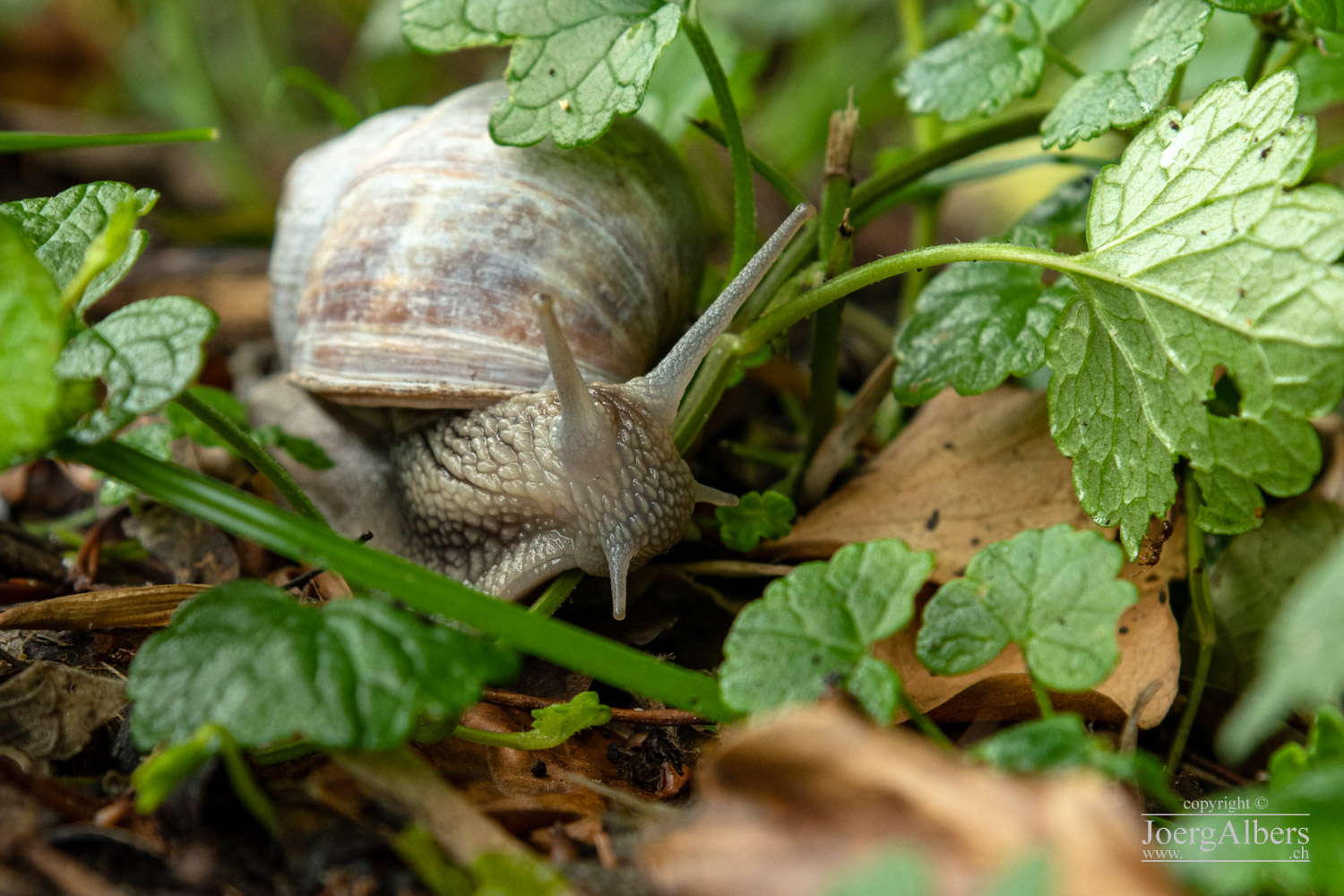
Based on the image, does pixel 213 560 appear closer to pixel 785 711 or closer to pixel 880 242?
pixel 785 711

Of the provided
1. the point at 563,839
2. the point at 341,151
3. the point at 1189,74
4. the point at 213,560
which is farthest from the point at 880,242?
the point at 563,839

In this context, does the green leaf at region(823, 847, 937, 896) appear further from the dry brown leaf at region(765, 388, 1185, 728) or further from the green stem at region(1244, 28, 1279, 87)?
the green stem at region(1244, 28, 1279, 87)

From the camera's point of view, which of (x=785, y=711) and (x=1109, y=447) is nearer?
(x=785, y=711)

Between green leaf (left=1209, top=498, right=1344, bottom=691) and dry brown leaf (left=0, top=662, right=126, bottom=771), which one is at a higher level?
dry brown leaf (left=0, top=662, right=126, bottom=771)

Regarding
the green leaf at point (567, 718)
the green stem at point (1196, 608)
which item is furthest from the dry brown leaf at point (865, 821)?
the green stem at point (1196, 608)

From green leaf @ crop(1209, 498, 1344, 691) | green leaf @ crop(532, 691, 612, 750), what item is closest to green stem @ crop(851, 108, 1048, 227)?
green leaf @ crop(1209, 498, 1344, 691)

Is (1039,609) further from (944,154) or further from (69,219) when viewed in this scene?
(69,219)

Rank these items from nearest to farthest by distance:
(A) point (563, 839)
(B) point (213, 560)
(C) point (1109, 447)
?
(A) point (563, 839) < (C) point (1109, 447) < (B) point (213, 560)
